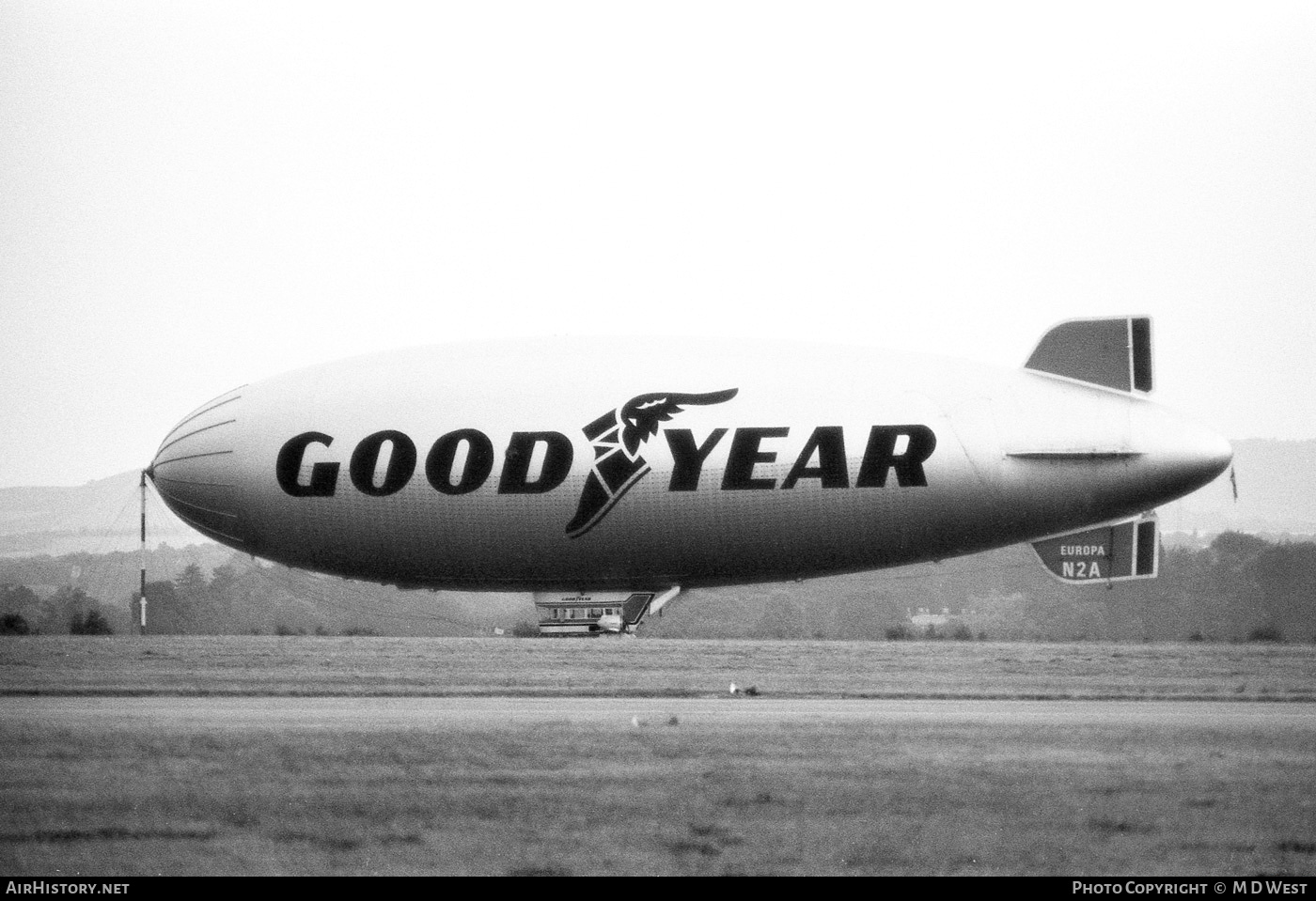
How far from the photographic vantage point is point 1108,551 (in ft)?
96.3

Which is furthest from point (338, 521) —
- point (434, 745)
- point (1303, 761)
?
point (1303, 761)

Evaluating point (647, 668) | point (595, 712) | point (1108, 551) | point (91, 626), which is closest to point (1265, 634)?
point (1108, 551)

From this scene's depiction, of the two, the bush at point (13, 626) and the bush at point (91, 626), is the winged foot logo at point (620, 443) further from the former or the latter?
the bush at point (13, 626)

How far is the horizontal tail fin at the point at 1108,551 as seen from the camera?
2927cm

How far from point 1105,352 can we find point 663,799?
17516 mm

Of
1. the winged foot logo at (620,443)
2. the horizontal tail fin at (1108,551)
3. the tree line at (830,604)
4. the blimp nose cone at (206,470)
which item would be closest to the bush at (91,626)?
the tree line at (830,604)

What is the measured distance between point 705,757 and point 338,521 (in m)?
14.0

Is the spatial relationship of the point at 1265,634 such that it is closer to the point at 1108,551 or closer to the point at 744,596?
the point at 1108,551

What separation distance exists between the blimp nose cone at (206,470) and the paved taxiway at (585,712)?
20.8 feet

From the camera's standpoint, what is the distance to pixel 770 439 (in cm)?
2816

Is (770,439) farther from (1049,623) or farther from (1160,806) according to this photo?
(1049,623)
